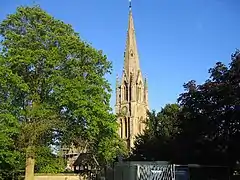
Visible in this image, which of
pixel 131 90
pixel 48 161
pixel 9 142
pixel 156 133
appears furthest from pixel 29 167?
pixel 131 90

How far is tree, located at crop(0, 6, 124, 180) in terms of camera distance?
29.5 m

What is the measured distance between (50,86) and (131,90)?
2807 inches

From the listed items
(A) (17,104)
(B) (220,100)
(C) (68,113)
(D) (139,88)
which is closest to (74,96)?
(C) (68,113)

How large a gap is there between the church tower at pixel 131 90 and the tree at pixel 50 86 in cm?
6676

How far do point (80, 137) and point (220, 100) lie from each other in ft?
35.6

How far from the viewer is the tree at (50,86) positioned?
29516 mm

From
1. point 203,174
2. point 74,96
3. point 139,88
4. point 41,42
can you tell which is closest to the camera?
point 203,174

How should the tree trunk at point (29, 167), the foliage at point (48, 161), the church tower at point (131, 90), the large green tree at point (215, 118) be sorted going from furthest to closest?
1. the church tower at point (131, 90)
2. the foliage at point (48, 161)
3. the tree trunk at point (29, 167)
4. the large green tree at point (215, 118)

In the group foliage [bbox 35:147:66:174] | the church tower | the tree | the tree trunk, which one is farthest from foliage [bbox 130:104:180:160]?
the church tower

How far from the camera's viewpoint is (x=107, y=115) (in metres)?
30.6

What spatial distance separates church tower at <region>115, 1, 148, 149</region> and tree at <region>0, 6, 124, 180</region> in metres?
66.8

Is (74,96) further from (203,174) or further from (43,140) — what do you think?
(203,174)

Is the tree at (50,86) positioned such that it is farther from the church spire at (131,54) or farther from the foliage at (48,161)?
the church spire at (131,54)

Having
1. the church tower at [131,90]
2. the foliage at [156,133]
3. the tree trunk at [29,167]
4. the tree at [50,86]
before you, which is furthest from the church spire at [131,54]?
the tree trunk at [29,167]
